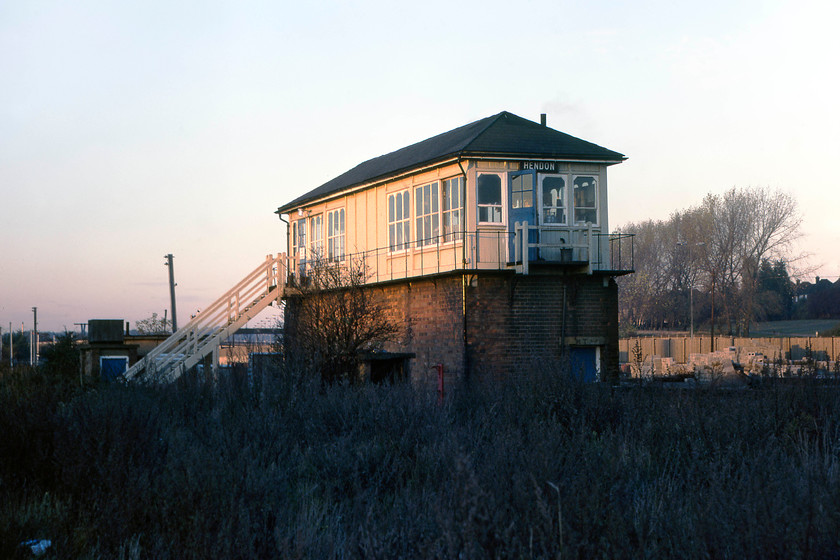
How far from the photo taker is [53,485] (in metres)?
9.35

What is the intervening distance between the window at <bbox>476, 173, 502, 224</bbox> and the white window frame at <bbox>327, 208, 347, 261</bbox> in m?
6.18

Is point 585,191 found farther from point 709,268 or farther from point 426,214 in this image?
point 709,268

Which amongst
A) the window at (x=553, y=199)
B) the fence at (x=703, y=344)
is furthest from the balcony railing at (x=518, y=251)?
the fence at (x=703, y=344)

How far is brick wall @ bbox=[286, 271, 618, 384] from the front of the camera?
19672mm

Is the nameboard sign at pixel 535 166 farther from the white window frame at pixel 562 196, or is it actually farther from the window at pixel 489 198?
the window at pixel 489 198

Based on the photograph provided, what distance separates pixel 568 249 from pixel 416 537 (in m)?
15.3

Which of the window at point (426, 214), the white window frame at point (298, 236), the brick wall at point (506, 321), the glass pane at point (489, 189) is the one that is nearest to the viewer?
the brick wall at point (506, 321)

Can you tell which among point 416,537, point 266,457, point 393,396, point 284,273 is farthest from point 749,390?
point 284,273

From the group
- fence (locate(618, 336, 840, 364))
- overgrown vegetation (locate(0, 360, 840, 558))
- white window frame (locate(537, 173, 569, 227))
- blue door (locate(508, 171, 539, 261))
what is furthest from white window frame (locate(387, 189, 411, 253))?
fence (locate(618, 336, 840, 364))

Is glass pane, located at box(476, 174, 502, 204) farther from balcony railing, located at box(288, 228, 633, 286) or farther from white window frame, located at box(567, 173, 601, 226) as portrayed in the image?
white window frame, located at box(567, 173, 601, 226)

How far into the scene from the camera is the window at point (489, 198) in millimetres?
20219

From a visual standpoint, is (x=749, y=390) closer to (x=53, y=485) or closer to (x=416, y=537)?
(x=416, y=537)

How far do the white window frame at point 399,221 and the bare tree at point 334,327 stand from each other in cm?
295

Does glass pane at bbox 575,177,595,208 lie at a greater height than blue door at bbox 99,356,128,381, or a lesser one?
greater
